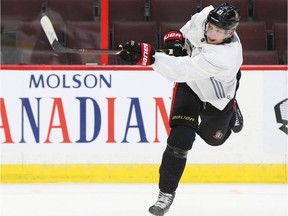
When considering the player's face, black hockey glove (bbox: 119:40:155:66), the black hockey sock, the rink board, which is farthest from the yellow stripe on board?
black hockey glove (bbox: 119:40:155:66)

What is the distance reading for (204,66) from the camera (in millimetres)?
2836

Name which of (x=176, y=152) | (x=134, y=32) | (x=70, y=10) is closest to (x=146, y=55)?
(x=176, y=152)

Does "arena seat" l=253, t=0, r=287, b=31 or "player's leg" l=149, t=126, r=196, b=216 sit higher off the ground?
"arena seat" l=253, t=0, r=287, b=31

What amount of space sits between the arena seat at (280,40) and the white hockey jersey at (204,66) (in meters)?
1.94

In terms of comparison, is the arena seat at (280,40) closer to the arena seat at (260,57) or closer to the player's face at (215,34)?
the arena seat at (260,57)

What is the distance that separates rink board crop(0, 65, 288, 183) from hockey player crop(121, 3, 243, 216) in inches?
40.6

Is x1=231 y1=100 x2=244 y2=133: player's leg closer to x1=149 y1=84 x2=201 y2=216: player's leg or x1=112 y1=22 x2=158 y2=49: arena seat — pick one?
x1=149 y1=84 x2=201 y2=216: player's leg

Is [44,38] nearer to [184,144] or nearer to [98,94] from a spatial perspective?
[98,94]

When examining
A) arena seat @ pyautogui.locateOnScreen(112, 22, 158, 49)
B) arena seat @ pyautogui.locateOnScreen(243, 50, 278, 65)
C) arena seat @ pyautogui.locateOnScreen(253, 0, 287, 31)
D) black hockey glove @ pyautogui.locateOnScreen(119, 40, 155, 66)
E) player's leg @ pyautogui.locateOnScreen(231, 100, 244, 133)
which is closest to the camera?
black hockey glove @ pyautogui.locateOnScreen(119, 40, 155, 66)

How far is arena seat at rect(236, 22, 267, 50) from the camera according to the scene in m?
5.07

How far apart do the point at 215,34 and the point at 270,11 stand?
2.76 metres

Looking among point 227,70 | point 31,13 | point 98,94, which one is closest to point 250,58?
point 98,94
